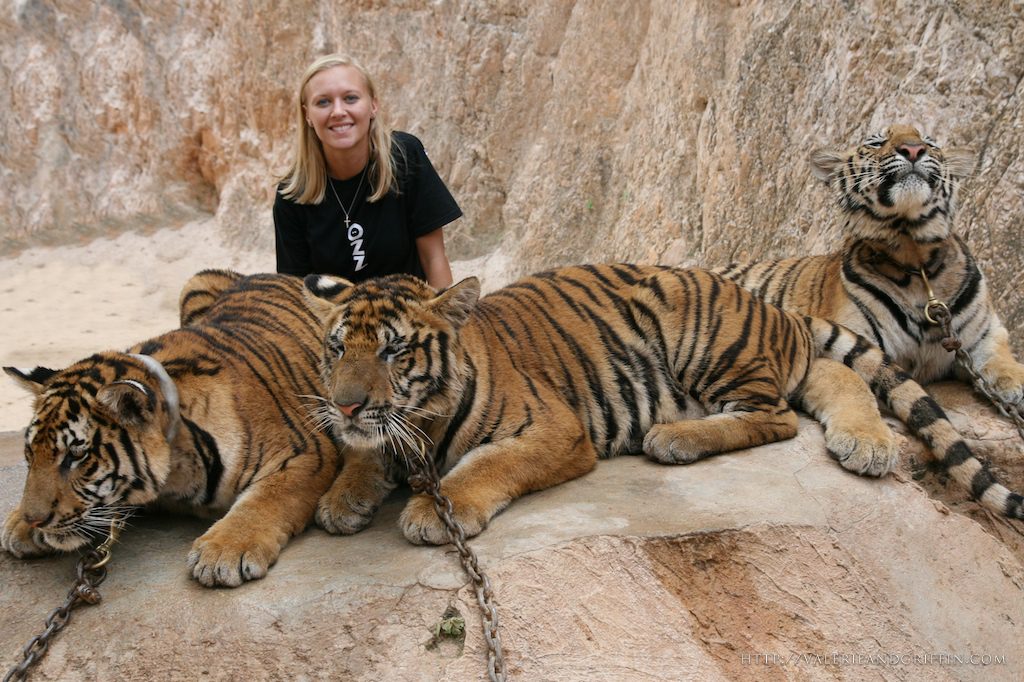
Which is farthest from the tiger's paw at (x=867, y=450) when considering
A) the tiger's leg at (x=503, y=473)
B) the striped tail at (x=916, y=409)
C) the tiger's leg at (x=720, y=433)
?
the tiger's leg at (x=503, y=473)

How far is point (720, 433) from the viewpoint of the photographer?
3438 millimetres

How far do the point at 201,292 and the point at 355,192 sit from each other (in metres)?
0.98

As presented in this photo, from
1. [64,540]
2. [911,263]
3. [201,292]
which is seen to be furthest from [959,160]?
[64,540]

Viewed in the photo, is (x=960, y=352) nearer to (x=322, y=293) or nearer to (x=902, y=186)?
(x=902, y=186)

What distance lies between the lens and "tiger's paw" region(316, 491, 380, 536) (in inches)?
118

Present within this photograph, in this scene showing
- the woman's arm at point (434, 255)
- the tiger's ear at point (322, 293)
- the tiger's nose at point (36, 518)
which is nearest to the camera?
the tiger's nose at point (36, 518)

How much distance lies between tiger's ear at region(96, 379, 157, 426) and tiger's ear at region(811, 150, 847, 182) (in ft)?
10.7

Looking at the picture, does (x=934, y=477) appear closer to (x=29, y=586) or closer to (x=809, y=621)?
(x=809, y=621)

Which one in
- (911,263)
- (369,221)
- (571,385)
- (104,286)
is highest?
(369,221)

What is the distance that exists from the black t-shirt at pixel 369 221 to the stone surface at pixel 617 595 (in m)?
1.83

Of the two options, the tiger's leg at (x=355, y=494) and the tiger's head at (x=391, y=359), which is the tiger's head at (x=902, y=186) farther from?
the tiger's leg at (x=355, y=494)

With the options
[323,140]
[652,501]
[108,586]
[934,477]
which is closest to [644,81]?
[323,140]

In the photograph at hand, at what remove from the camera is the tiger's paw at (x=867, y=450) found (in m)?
3.28

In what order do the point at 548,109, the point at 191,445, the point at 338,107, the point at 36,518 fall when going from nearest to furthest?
1. the point at 36,518
2. the point at 191,445
3. the point at 338,107
4. the point at 548,109
